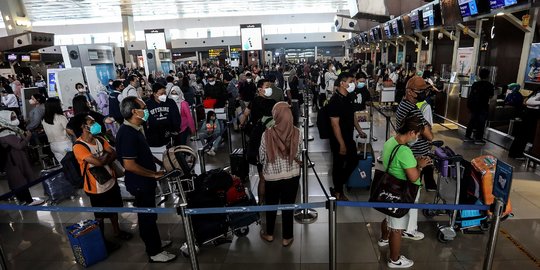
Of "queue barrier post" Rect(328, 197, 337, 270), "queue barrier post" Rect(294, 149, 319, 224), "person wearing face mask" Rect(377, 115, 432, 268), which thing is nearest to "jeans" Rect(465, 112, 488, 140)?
"queue barrier post" Rect(294, 149, 319, 224)

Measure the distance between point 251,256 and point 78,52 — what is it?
41.1 feet

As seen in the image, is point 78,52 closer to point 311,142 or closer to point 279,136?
point 311,142

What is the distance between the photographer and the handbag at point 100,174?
11.6 ft

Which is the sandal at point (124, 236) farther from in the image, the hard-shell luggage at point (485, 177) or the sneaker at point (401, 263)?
the hard-shell luggage at point (485, 177)

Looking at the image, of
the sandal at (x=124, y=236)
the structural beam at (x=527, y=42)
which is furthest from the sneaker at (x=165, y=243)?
the structural beam at (x=527, y=42)

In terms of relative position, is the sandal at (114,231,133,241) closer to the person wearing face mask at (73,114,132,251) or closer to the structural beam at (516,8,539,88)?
the person wearing face mask at (73,114,132,251)

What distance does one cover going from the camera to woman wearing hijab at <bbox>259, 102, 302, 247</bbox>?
10.8ft

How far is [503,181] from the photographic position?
105 inches

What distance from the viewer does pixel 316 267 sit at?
3424 mm

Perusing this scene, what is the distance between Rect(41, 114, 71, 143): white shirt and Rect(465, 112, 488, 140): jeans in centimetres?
856

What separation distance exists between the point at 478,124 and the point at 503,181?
575cm

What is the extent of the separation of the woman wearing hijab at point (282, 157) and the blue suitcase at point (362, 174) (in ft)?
6.01

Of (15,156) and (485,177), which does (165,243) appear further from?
(485,177)

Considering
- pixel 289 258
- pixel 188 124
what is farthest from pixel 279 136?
pixel 188 124
